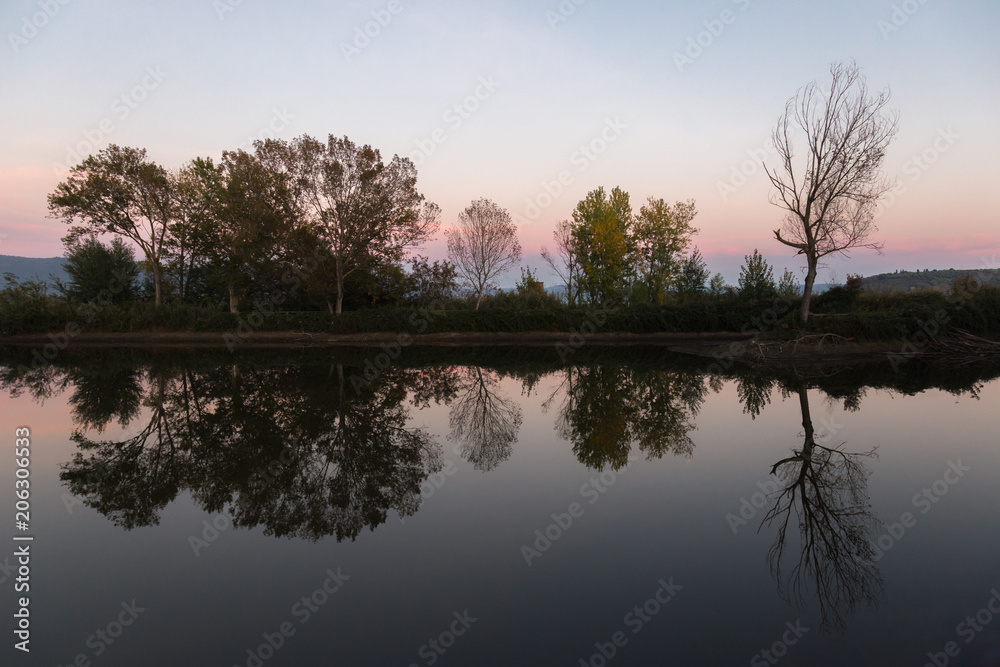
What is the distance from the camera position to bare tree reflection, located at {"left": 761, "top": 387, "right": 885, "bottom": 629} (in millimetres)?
4004

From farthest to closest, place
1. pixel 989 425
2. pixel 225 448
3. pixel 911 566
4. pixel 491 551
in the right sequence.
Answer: pixel 989 425, pixel 225 448, pixel 491 551, pixel 911 566

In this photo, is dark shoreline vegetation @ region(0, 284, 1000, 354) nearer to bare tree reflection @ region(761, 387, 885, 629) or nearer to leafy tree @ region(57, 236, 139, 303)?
leafy tree @ region(57, 236, 139, 303)

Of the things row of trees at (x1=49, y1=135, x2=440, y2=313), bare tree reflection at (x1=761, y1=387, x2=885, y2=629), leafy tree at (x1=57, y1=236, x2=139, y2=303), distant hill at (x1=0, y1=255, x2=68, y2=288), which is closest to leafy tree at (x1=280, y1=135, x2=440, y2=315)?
row of trees at (x1=49, y1=135, x2=440, y2=313)

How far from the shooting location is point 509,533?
199 inches

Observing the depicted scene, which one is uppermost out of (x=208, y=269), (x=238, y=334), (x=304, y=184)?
(x=304, y=184)

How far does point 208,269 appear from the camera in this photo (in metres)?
32.4

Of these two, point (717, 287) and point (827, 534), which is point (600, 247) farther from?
point (827, 534)

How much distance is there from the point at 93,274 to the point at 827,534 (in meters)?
37.4

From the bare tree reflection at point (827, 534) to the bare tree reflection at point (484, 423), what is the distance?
12.0 feet

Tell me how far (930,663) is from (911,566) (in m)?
1.42

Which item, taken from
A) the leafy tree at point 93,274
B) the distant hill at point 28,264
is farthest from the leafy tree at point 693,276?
the distant hill at point 28,264

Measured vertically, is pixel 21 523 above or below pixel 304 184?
below

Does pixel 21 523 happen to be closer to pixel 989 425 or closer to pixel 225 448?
pixel 225 448

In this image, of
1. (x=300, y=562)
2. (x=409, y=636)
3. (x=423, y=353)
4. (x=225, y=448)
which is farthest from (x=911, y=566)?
(x=423, y=353)
